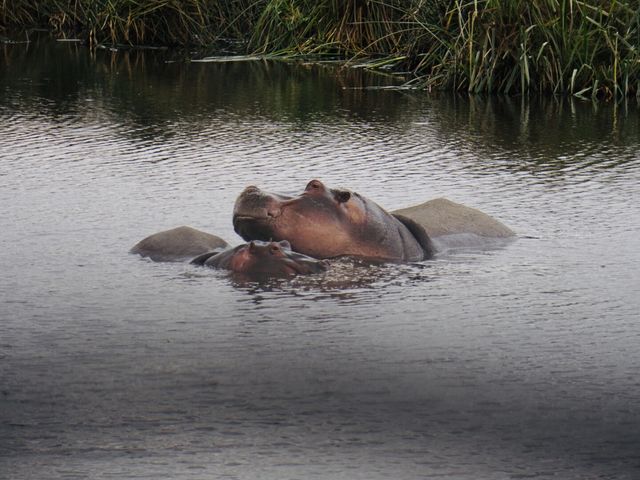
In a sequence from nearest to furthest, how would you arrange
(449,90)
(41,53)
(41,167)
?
(41,167)
(449,90)
(41,53)

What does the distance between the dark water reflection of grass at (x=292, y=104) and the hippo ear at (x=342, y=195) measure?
8.92 feet

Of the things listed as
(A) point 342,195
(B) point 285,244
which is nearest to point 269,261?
(B) point 285,244

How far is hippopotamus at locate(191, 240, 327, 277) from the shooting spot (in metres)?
5.52

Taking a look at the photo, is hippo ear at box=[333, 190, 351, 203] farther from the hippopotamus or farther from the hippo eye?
the hippopotamus

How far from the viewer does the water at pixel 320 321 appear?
3641mm

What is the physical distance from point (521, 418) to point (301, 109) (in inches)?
281

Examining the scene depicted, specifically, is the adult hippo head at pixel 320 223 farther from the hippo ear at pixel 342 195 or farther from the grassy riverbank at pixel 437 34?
the grassy riverbank at pixel 437 34

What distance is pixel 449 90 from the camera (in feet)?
38.9

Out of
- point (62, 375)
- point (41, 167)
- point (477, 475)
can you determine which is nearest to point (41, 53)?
point (41, 167)

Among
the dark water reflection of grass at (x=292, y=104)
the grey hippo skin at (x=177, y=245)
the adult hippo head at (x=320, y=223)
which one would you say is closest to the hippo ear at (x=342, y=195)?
the adult hippo head at (x=320, y=223)

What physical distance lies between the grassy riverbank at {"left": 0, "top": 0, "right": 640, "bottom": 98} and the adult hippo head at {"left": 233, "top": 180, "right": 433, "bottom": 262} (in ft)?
17.6

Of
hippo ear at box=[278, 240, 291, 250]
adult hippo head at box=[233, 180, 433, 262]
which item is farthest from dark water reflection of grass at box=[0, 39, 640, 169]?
hippo ear at box=[278, 240, 291, 250]

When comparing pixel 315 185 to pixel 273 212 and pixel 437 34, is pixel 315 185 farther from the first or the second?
pixel 437 34

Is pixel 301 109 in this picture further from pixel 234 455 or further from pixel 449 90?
pixel 234 455
